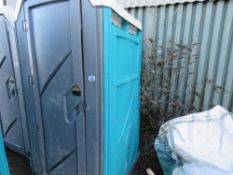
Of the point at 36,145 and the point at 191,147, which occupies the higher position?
the point at 191,147

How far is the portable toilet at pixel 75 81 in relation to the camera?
1.05 meters

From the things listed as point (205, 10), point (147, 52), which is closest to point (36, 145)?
point (147, 52)

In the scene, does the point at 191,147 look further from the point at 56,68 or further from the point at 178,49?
the point at 178,49

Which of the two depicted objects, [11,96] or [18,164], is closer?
[11,96]

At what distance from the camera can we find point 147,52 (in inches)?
104

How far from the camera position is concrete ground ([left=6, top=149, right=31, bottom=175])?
2.04 m

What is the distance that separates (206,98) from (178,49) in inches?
31.3

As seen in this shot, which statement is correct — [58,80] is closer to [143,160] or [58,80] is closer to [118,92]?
[118,92]

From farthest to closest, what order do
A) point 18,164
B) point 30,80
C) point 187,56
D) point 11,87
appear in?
point 187,56 < point 18,164 < point 11,87 < point 30,80

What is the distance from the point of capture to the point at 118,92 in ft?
4.39

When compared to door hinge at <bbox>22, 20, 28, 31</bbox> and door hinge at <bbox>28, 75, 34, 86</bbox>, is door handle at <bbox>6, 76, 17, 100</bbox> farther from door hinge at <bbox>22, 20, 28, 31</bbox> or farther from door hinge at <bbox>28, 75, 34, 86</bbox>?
door hinge at <bbox>22, 20, 28, 31</bbox>

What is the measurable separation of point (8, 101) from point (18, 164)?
0.82 meters

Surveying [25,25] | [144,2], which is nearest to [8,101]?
[25,25]

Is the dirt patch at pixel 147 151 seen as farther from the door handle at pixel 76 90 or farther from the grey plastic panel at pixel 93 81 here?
the door handle at pixel 76 90
